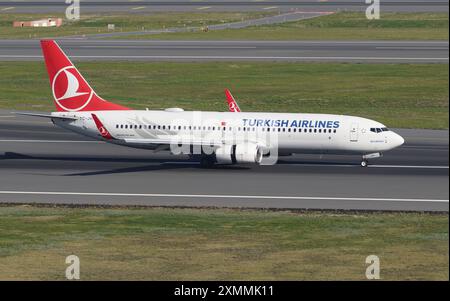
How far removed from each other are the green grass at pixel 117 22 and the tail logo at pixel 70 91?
277ft

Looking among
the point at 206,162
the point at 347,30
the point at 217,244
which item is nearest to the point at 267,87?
the point at 206,162

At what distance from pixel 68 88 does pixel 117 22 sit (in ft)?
339

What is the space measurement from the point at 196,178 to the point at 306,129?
8.90 m

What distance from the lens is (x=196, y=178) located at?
7375 centimetres

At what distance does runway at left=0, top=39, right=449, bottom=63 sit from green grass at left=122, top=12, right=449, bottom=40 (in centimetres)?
565

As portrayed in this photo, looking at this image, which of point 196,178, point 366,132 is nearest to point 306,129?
point 366,132

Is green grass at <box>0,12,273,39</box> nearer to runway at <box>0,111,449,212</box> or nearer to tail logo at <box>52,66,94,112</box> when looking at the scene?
runway at <box>0,111,449,212</box>

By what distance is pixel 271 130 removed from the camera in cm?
7694

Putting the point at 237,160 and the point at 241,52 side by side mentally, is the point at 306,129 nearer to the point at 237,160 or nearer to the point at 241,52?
the point at 237,160

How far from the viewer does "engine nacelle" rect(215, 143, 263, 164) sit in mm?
75125

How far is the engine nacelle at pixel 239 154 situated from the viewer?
75.1 m

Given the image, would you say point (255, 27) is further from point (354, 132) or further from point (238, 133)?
point (354, 132)

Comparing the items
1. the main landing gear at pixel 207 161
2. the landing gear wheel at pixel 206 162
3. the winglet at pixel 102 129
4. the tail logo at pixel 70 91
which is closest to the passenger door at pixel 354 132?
the main landing gear at pixel 207 161

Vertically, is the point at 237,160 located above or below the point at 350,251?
above
